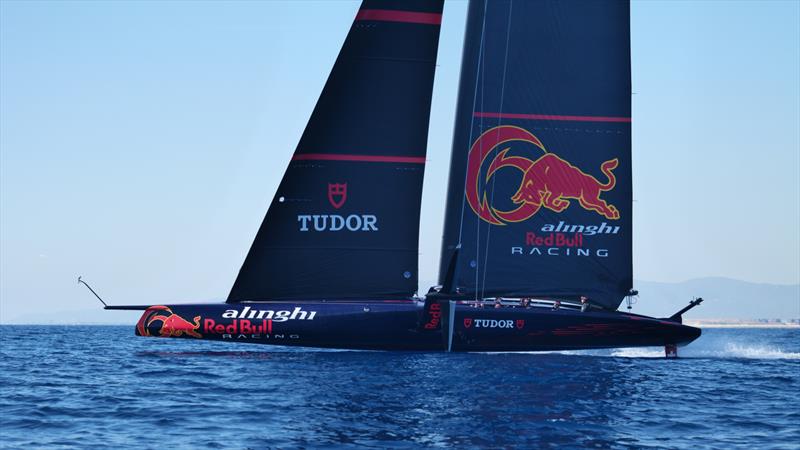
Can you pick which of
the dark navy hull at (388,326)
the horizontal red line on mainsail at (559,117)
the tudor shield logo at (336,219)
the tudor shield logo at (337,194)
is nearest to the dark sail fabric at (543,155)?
the horizontal red line on mainsail at (559,117)

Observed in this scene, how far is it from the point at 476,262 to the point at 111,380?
9.99 m

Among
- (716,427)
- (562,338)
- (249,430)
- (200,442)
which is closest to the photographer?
(200,442)

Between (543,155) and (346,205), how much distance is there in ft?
18.2

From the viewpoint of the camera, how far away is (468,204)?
27.2 m

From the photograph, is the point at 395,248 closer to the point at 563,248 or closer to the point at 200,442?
the point at 563,248

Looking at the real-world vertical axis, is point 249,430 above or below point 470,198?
below

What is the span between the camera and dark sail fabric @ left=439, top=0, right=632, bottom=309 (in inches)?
1070

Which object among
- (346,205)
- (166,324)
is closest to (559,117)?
(346,205)

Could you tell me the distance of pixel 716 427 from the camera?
15289mm

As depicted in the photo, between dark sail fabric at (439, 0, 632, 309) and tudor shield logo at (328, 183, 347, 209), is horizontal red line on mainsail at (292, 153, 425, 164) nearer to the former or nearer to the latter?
tudor shield logo at (328, 183, 347, 209)

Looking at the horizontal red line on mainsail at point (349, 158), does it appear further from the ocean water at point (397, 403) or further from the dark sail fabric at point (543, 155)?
the ocean water at point (397, 403)

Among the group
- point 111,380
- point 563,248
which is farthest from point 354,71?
point 111,380

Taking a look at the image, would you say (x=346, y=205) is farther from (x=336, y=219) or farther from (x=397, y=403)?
(x=397, y=403)

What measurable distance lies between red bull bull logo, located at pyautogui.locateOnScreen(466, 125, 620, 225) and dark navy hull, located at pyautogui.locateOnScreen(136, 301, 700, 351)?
109 inches
